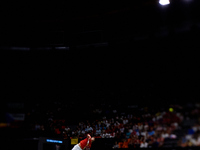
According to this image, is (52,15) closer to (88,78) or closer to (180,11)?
(88,78)

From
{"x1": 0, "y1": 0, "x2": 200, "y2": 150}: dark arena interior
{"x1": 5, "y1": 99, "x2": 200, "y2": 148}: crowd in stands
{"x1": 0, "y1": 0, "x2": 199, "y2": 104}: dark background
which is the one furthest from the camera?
{"x1": 0, "y1": 0, "x2": 199, "y2": 104}: dark background

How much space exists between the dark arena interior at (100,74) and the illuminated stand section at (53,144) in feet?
0.13

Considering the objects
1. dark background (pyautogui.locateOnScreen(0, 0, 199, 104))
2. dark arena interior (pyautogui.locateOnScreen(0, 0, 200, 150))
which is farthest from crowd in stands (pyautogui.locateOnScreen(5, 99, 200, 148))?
dark background (pyautogui.locateOnScreen(0, 0, 199, 104))

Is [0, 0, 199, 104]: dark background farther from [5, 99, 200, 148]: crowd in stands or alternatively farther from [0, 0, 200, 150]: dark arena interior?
[5, 99, 200, 148]: crowd in stands

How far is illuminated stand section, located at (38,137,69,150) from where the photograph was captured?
755 centimetres

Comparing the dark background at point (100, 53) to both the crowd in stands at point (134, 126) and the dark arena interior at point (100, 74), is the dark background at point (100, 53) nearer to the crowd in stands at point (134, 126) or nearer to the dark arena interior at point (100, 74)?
the dark arena interior at point (100, 74)

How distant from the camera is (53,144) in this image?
7.66 meters

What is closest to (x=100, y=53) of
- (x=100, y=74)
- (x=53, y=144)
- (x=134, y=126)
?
(x=100, y=74)

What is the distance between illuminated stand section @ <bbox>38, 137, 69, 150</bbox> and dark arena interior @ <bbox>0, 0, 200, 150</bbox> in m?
0.04

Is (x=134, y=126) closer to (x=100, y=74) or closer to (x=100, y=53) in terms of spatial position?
(x=100, y=74)

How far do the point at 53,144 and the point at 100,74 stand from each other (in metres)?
5.12

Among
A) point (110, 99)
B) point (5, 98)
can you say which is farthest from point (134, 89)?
point (5, 98)

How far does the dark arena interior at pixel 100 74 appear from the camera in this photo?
27.2 ft

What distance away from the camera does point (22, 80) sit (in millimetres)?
11742
